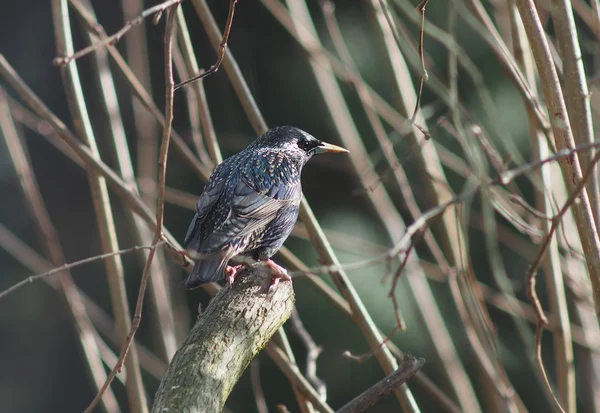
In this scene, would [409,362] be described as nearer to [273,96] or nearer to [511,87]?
[511,87]

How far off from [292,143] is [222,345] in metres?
1.96

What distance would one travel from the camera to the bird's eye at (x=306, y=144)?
437cm

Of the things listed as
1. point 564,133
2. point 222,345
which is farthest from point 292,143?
point 564,133

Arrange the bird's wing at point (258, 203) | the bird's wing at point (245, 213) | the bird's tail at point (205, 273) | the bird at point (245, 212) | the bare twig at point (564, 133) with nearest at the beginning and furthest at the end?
1. the bare twig at point (564, 133)
2. the bird's tail at point (205, 273)
3. the bird at point (245, 212)
4. the bird's wing at point (245, 213)
5. the bird's wing at point (258, 203)

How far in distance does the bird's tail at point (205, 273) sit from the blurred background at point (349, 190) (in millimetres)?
671

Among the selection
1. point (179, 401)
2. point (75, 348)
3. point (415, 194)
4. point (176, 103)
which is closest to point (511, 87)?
point (415, 194)

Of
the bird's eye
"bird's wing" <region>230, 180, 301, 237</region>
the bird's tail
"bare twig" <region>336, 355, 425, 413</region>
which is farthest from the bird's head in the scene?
"bare twig" <region>336, 355, 425, 413</region>

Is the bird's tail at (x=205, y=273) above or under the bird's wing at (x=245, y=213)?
under

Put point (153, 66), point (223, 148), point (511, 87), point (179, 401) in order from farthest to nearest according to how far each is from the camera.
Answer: point (153, 66), point (223, 148), point (511, 87), point (179, 401)

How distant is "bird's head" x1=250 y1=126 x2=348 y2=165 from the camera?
14.1ft

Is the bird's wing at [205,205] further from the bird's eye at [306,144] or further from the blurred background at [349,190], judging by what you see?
the bird's eye at [306,144]

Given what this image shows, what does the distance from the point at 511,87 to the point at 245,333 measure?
3.81m

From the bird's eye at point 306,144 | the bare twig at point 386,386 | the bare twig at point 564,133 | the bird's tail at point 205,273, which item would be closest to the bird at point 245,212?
the bird's tail at point 205,273

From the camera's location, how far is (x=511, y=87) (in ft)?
18.8
